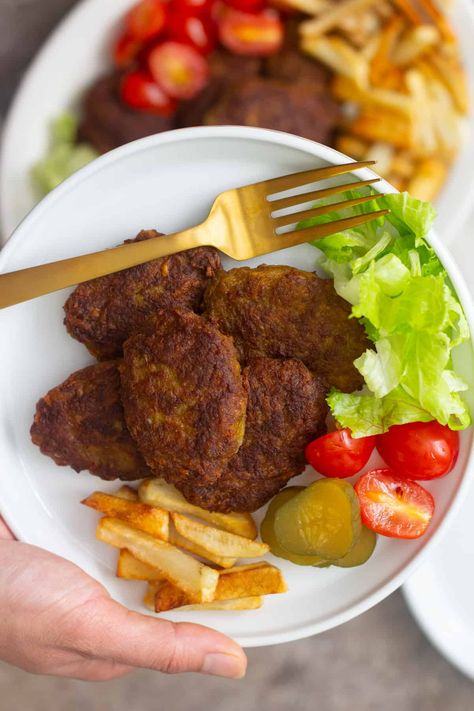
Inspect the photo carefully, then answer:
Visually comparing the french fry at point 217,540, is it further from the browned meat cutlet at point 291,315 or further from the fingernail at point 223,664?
the browned meat cutlet at point 291,315

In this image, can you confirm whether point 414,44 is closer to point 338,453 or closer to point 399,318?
point 399,318

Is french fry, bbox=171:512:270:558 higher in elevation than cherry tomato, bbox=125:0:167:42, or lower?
lower

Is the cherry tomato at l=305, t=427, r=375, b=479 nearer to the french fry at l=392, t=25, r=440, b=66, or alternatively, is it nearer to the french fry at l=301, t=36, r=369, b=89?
the french fry at l=301, t=36, r=369, b=89

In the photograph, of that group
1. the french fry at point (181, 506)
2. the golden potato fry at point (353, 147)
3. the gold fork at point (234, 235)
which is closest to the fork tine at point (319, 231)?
the gold fork at point (234, 235)

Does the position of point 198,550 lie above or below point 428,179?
below

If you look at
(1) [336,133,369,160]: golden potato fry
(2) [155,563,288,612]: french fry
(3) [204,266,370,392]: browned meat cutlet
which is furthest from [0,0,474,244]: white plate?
(2) [155,563,288,612]: french fry

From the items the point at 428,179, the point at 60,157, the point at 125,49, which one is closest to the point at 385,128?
the point at 428,179
